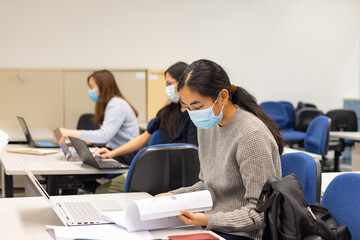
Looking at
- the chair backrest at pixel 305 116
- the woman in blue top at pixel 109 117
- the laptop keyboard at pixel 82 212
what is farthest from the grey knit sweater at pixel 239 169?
the chair backrest at pixel 305 116

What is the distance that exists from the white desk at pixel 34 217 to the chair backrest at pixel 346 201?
0.44 metres

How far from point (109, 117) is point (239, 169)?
7.08ft

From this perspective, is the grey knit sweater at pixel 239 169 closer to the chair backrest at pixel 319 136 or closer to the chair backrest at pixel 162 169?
the chair backrest at pixel 162 169

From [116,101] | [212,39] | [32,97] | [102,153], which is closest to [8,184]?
[102,153]

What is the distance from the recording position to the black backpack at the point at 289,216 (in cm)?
140

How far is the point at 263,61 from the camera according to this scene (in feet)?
23.8

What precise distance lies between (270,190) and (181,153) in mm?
1096

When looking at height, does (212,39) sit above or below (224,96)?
above

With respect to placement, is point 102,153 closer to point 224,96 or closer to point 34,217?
point 34,217

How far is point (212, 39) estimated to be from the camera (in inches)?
272

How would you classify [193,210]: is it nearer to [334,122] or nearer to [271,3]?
[334,122]

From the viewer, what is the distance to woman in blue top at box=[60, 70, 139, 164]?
12.3 ft

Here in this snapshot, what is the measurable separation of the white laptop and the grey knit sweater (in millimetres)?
419

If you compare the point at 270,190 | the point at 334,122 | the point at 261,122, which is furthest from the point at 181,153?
the point at 334,122
